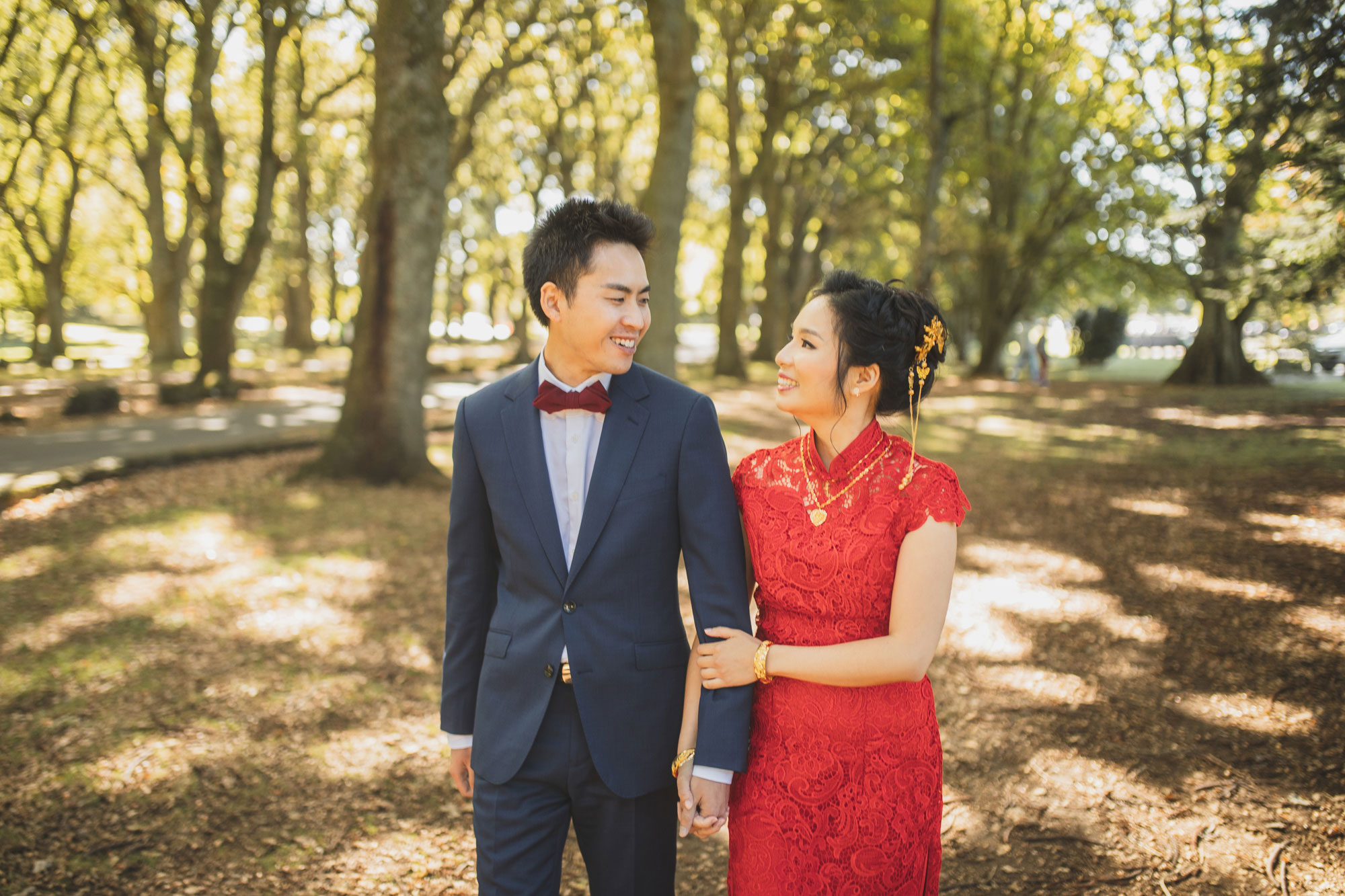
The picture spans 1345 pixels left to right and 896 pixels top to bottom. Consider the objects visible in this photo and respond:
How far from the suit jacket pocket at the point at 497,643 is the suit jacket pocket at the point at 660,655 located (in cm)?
37

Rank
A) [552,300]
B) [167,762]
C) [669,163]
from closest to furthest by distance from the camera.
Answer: [552,300] → [167,762] → [669,163]

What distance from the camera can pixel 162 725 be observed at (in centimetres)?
462

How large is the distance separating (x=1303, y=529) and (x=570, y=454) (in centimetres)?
848

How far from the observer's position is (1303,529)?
26.1 ft

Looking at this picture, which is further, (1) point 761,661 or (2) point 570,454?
(2) point 570,454

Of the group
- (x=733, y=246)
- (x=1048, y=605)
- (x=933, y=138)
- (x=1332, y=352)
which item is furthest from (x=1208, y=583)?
(x=1332, y=352)

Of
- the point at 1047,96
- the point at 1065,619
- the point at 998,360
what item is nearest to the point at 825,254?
the point at 998,360

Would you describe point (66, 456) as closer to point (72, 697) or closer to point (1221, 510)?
point (72, 697)

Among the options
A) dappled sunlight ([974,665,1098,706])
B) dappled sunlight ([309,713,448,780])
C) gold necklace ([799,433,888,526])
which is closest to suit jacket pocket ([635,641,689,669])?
gold necklace ([799,433,888,526])

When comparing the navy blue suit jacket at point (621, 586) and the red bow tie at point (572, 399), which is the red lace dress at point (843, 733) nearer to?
the navy blue suit jacket at point (621, 586)

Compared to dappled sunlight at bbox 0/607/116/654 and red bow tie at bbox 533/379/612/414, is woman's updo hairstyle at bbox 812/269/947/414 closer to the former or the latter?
red bow tie at bbox 533/379/612/414

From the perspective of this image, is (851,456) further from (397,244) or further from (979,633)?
(397,244)

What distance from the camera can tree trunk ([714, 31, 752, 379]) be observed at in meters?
19.5

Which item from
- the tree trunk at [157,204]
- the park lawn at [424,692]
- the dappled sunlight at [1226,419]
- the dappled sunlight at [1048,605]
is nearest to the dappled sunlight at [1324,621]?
the park lawn at [424,692]
